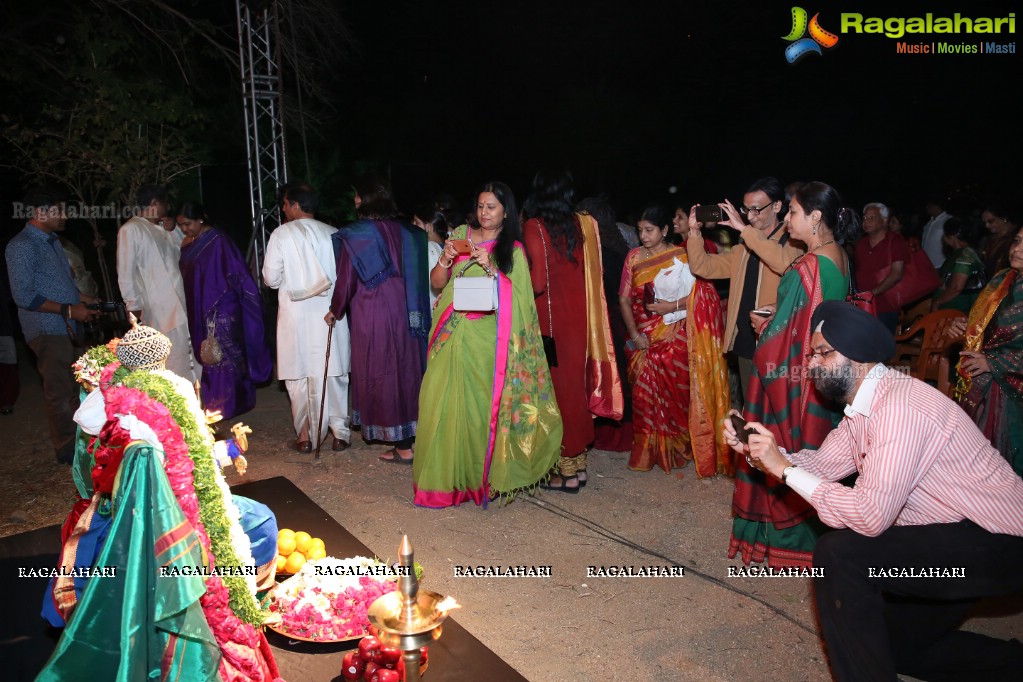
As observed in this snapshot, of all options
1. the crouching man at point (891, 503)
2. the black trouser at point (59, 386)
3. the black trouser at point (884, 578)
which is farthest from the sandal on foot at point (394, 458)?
the black trouser at point (884, 578)

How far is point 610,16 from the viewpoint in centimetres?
1526

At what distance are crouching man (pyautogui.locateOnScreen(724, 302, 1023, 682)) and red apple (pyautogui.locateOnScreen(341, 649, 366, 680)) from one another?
156 cm

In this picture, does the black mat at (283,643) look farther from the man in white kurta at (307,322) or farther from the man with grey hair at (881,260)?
the man with grey hair at (881,260)

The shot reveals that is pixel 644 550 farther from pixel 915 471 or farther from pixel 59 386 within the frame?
pixel 59 386

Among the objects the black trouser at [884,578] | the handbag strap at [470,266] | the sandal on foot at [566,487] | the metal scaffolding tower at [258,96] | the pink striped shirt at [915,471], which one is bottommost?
the sandal on foot at [566,487]

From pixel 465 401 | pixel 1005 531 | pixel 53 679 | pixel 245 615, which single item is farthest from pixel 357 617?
pixel 1005 531

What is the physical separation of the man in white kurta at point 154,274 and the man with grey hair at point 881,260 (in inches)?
223

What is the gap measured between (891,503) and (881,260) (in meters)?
4.89

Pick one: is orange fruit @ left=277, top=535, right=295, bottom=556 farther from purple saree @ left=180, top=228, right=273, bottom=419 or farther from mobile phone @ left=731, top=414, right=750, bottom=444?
purple saree @ left=180, top=228, right=273, bottom=419

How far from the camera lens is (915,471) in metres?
2.32

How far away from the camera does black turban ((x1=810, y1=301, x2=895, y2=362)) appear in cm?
244

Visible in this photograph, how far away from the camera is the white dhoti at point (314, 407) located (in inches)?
217

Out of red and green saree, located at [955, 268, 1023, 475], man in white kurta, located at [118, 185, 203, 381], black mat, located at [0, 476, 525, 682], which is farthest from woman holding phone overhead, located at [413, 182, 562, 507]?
man in white kurta, located at [118, 185, 203, 381]

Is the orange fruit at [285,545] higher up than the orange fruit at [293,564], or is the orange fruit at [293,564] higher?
the orange fruit at [285,545]
